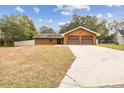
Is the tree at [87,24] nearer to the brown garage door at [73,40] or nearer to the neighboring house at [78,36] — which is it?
the neighboring house at [78,36]

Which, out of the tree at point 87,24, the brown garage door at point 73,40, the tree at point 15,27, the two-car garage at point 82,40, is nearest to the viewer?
the tree at point 15,27

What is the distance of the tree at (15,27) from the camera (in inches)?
749

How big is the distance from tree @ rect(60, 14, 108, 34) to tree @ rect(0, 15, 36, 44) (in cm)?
429

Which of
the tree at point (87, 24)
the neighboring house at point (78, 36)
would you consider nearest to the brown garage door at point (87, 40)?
the neighboring house at point (78, 36)

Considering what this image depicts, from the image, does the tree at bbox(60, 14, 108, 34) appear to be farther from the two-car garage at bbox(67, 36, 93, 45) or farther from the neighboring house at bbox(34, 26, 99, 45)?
the two-car garage at bbox(67, 36, 93, 45)

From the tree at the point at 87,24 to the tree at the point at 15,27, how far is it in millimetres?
4293

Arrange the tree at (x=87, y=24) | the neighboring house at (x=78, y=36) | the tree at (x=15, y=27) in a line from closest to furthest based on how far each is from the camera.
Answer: the tree at (x=15, y=27) → the tree at (x=87, y=24) → the neighboring house at (x=78, y=36)

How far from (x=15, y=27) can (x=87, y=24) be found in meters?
9.34

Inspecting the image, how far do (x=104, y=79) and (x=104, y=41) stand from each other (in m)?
18.9

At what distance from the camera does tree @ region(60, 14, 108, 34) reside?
24.5 m

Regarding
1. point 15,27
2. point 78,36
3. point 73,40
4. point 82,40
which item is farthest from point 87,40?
point 15,27

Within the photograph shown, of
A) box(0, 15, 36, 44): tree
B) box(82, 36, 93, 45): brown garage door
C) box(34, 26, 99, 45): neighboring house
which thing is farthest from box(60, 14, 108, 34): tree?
box(0, 15, 36, 44): tree
